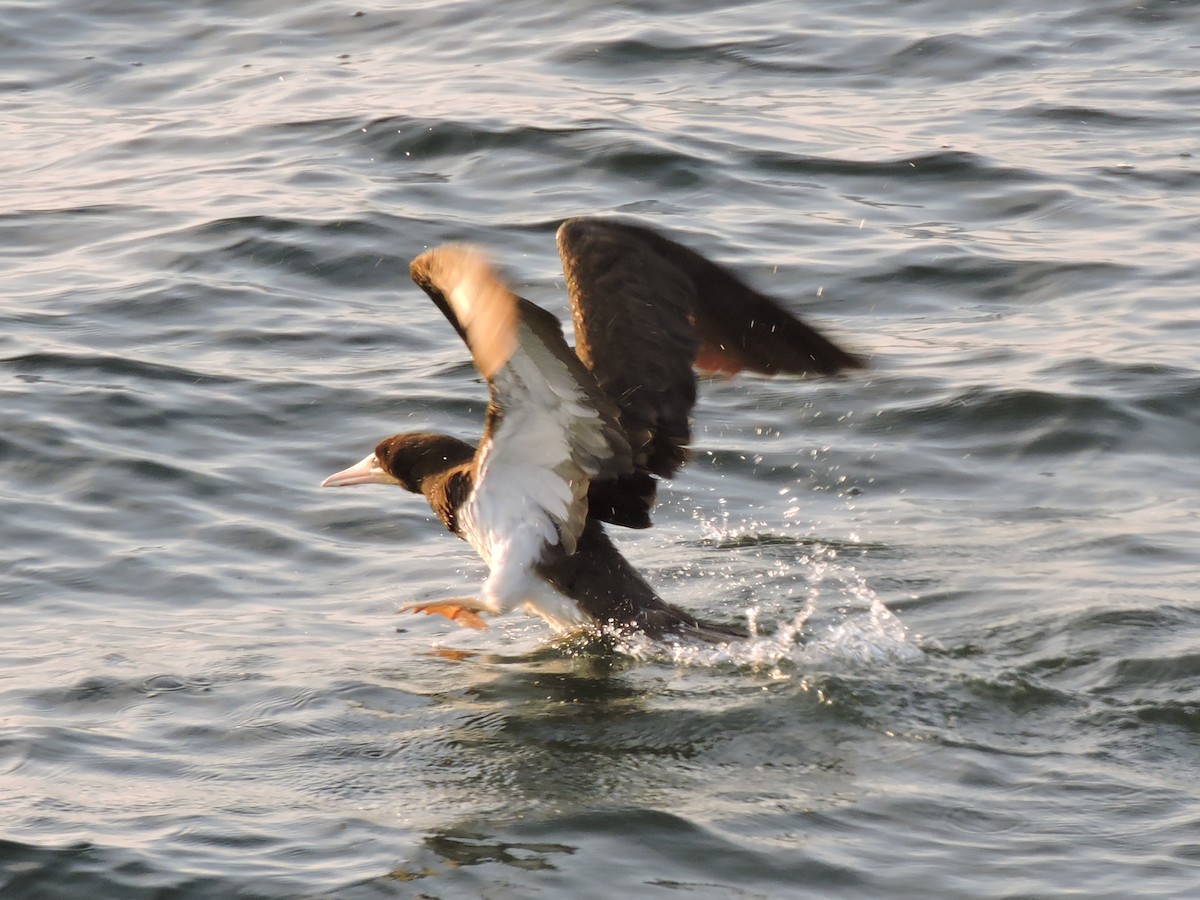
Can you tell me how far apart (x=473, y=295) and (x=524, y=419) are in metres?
0.91

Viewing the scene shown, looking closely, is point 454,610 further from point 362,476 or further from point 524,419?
point 362,476

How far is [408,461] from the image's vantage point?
6.92 metres

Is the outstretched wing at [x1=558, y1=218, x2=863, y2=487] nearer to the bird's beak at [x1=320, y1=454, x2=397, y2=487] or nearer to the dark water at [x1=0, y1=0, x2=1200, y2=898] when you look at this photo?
the dark water at [x1=0, y1=0, x2=1200, y2=898]

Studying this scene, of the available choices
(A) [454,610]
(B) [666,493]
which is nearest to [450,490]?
(A) [454,610]

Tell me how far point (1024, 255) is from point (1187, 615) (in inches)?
160

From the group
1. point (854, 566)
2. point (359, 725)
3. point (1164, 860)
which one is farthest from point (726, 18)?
point (1164, 860)

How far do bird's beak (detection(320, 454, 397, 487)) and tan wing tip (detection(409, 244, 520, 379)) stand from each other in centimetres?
213

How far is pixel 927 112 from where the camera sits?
11.9 meters

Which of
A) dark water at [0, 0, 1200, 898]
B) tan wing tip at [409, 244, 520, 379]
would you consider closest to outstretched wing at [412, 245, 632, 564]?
tan wing tip at [409, 244, 520, 379]

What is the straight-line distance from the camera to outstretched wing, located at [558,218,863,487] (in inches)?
242

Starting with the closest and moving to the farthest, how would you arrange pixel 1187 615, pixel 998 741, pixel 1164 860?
pixel 1164 860 → pixel 998 741 → pixel 1187 615

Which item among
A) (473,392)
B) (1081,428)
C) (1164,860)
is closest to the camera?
(1164,860)

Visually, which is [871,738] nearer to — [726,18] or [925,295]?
[925,295]

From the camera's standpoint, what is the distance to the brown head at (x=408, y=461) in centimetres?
687
